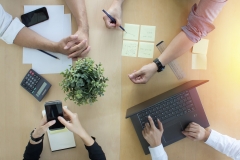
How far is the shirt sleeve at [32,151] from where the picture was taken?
1.02 metres

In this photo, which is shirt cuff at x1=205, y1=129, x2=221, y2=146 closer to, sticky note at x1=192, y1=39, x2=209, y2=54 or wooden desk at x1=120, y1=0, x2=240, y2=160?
wooden desk at x1=120, y1=0, x2=240, y2=160

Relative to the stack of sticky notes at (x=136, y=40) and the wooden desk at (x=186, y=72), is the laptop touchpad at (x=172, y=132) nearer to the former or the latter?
the wooden desk at (x=186, y=72)

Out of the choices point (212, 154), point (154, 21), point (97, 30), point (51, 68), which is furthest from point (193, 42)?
point (51, 68)

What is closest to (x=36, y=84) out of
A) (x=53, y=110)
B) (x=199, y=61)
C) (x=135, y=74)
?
(x=53, y=110)

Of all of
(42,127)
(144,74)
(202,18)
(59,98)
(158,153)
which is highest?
(202,18)

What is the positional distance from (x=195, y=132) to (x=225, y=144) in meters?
0.15

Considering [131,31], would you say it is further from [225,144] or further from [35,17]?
[225,144]

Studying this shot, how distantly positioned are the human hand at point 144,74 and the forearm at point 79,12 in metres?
0.30

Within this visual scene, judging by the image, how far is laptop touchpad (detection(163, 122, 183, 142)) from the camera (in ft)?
3.57

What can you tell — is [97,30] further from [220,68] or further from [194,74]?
[220,68]

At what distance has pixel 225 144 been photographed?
1.09 meters

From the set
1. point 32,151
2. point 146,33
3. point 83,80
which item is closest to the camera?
point 83,80

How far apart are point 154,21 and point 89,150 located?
2.15 feet

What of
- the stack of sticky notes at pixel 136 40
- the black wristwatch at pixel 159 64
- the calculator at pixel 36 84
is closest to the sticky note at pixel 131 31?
the stack of sticky notes at pixel 136 40
